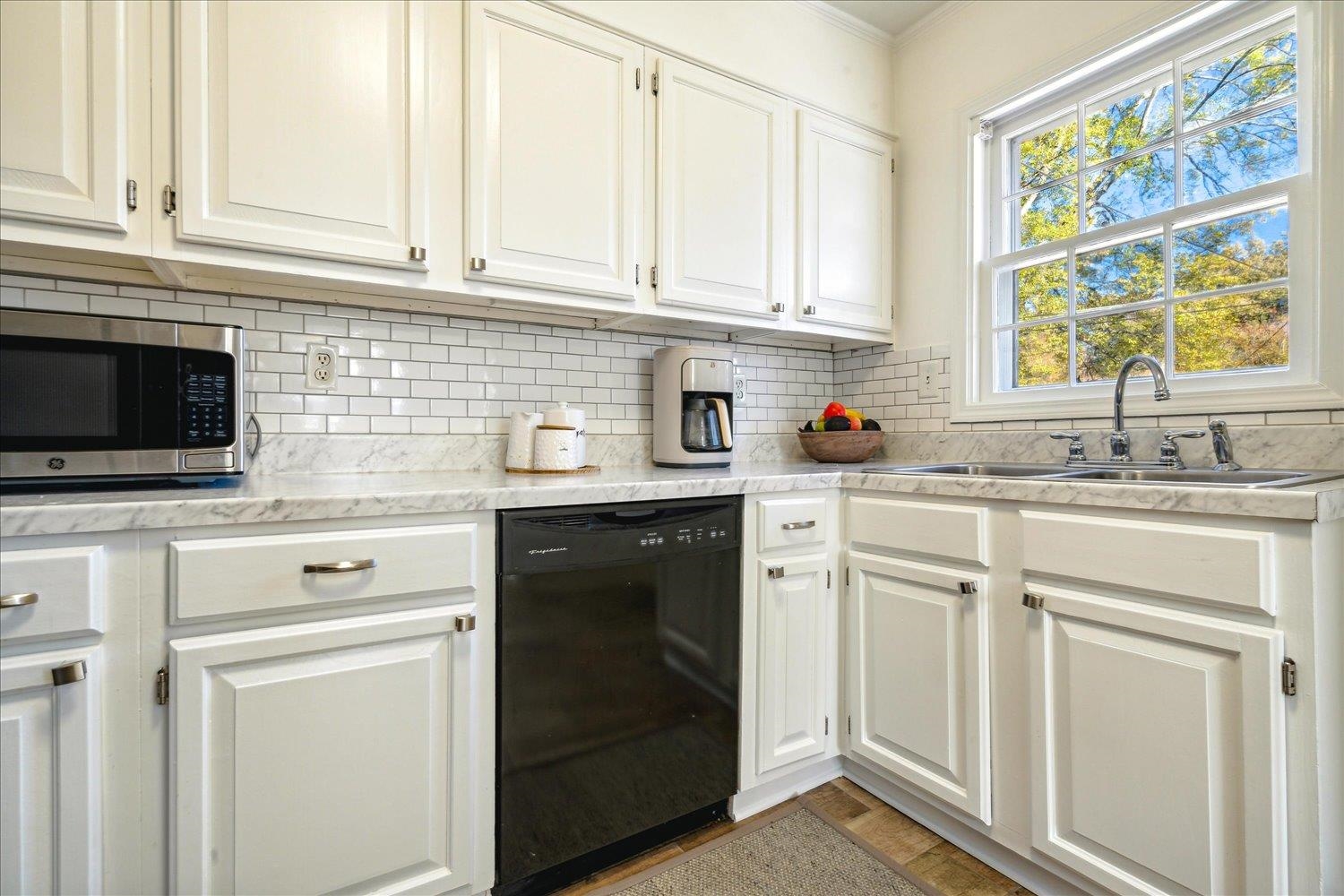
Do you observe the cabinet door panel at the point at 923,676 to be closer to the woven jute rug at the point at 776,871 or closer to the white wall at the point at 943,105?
the woven jute rug at the point at 776,871

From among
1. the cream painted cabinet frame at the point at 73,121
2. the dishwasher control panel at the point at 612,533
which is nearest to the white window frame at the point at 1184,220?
the dishwasher control panel at the point at 612,533

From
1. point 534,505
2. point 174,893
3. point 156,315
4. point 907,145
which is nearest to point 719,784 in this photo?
point 534,505

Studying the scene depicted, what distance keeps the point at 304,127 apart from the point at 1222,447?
2.32 m

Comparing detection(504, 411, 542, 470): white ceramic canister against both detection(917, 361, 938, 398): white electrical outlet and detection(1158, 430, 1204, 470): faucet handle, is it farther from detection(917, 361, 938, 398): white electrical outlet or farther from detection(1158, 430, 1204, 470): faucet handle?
detection(1158, 430, 1204, 470): faucet handle

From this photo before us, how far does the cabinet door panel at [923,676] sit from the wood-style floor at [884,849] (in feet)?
0.46

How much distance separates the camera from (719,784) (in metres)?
1.63

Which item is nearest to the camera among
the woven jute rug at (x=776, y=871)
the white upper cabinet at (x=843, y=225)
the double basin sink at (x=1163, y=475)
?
the double basin sink at (x=1163, y=475)

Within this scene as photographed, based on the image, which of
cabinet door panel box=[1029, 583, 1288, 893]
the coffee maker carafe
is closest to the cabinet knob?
the coffee maker carafe

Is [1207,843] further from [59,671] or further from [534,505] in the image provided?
[59,671]

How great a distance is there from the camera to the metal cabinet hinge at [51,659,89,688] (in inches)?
38.6

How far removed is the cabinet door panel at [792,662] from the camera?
169 cm

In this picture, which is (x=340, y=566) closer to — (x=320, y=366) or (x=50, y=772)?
(x=50, y=772)

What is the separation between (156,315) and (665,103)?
1506mm

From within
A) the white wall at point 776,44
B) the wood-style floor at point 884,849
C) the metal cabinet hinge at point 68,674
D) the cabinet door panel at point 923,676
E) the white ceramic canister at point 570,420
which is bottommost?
the wood-style floor at point 884,849
